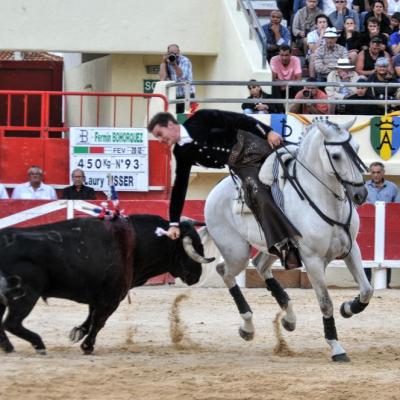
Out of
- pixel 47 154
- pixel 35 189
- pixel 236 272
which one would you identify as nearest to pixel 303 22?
pixel 47 154

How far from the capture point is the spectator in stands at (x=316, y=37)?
55.4ft

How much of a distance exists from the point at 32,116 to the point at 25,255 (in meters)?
10.2

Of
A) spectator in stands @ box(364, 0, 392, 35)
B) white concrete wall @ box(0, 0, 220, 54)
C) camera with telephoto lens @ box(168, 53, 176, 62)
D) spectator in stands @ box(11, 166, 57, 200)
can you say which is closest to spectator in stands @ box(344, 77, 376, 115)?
spectator in stands @ box(364, 0, 392, 35)

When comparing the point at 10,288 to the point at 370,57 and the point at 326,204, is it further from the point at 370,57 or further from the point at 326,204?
the point at 370,57

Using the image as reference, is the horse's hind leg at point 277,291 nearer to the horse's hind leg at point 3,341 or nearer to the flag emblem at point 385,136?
the horse's hind leg at point 3,341

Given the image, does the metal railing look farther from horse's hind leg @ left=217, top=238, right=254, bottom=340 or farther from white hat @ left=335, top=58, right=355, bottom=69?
horse's hind leg @ left=217, top=238, right=254, bottom=340

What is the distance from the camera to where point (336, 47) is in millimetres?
16562

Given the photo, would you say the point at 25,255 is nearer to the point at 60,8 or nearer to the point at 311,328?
the point at 311,328

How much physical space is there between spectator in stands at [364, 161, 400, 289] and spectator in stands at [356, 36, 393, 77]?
1781 mm

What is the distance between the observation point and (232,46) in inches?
719

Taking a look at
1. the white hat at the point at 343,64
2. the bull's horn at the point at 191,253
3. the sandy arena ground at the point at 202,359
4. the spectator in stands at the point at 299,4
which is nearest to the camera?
the sandy arena ground at the point at 202,359

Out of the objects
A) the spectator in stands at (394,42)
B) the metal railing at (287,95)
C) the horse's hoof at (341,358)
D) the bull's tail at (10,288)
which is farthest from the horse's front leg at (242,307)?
the spectator in stands at (394,42)

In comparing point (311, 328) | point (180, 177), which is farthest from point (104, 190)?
point (180, 177)

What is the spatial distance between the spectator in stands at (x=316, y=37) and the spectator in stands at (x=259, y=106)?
32.1 inches
